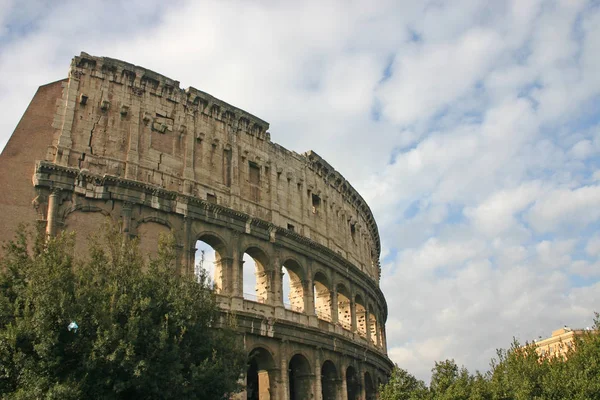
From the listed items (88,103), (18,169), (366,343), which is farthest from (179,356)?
(366,343)

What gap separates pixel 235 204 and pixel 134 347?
11.5 meters

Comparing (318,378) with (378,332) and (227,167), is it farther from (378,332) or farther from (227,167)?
(378,332)

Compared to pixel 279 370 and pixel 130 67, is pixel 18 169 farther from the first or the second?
pixel 279 370

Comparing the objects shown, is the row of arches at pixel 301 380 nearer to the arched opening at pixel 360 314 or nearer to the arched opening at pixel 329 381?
the arched opening at pixel 329 381

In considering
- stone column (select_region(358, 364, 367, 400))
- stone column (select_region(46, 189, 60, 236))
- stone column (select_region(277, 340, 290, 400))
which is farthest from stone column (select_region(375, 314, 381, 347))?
stone column (select_region(46, 189, 60, 236))

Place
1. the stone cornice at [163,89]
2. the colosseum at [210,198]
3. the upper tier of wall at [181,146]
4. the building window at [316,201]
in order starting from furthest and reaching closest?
the building window at [316,201] < the stone cornice at [163,89] < the upper tier of wall at [181,146] < the colosseum at [210,198]

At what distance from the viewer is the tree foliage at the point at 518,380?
19688mm

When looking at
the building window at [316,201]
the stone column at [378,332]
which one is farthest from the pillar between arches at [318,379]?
the stone column at [378,332]

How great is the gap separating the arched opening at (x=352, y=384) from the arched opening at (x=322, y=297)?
2.73 metres

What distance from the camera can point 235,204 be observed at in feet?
84.8

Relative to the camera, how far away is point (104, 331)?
14617 millimetres

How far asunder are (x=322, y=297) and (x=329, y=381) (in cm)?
386

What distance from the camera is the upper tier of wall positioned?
23.1 m

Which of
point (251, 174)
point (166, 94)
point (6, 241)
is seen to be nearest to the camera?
point (6, 241)
